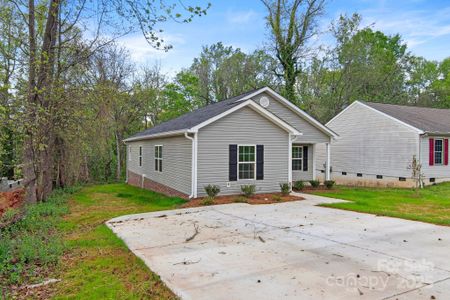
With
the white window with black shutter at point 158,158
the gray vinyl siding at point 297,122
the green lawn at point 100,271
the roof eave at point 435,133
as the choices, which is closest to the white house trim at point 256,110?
the gray vinyl siding at point 297,122

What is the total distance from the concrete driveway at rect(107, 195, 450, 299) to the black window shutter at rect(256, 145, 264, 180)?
3590mm

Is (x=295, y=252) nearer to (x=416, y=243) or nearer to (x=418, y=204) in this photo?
(x=416, y=243)

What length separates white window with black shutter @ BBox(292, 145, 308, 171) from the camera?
656 inches

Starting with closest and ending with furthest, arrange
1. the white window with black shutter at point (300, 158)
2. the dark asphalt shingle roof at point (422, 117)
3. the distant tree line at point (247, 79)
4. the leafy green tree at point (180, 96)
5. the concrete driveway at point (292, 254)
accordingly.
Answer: the concrete driveway at point (292, 254), the distant tree line at point (247, 79), the white window with black shutter at point (300, 158), the dark asphalt shingle roof at point (422, 117), the leafy green tree at point (180, 96)

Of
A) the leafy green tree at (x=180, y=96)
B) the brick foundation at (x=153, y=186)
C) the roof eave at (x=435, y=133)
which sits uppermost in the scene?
the leafy green tree at (x=180, y=96)

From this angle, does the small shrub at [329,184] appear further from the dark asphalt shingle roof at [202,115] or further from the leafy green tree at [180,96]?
the leafy green tree at [180,96]

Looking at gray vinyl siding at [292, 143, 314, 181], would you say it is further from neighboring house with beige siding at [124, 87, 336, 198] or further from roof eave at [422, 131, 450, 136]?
roof eave at [422, 131, 450, 136]

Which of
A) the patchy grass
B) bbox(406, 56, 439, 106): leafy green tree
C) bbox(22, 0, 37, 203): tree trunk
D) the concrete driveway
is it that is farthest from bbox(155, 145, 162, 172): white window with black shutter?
bbox(406, 56, 439, 106): leafy green tree

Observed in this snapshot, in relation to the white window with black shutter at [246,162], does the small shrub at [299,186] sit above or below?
below

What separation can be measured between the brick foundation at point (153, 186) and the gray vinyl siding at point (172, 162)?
0.53ft

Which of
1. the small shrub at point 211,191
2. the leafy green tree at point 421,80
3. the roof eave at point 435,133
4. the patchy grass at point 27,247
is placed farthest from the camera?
the leafy green tree at point 421,80

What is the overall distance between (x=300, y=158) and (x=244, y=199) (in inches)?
251

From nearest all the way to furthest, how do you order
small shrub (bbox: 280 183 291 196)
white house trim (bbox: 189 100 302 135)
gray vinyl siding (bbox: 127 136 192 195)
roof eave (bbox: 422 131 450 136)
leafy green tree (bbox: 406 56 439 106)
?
1. white house trim (bbox: 189 100 302 135)
2. gray vinyl siding (bbox: 127 136 192 195)
3. small shrub (bbox: 280 183 291 196)
4. roof eave (bbox: 422 131 450 136)
5. leafy green tree (bbox: 406 56 439 106)

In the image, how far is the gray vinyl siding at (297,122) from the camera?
15.5 meters
